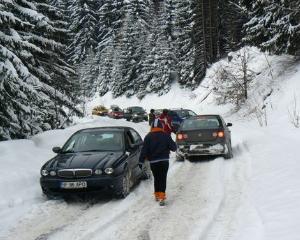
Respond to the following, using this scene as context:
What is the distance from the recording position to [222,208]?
906 centimetres

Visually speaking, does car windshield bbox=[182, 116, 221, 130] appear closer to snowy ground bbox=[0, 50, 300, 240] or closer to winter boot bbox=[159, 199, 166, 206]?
snowy ground bbox=[0, 50, 300, 240]

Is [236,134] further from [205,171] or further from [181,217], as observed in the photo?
[181,217]

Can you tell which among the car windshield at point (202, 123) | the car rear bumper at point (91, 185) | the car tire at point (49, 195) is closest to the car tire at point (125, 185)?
the car rear bumper at point (91, 185)

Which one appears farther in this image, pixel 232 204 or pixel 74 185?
pixel 74 185

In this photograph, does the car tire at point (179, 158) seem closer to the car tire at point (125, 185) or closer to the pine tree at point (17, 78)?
the pine tree at point (17, 78)

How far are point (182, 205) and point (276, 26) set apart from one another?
20.9 meters

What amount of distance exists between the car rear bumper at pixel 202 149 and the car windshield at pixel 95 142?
4.52 metres

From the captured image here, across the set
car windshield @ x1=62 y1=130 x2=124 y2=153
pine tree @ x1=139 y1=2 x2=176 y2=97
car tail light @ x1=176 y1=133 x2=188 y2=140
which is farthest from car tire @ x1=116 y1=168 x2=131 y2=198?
pine tree @ x1=139 y1=2 x2=176 y2=97

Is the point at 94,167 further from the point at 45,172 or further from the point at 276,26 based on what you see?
the point at 276,26

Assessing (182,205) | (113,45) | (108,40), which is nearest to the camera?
(182,205)

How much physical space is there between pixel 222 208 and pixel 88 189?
2.82 metres

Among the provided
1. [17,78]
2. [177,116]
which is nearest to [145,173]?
[17,78]

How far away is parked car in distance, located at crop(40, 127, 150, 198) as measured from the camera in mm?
10172

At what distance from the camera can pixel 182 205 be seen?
381 inches
